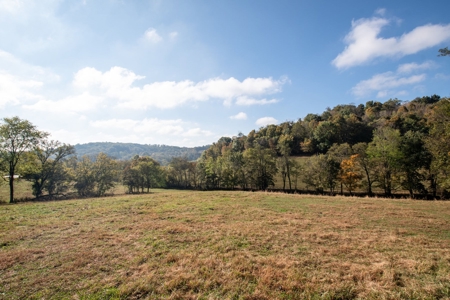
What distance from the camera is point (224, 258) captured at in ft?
27.0

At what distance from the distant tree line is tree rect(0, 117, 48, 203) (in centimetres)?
4818

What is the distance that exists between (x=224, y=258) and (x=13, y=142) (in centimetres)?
4411

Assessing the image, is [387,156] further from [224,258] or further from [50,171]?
[50,171]

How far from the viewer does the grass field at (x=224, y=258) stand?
19.7 ft

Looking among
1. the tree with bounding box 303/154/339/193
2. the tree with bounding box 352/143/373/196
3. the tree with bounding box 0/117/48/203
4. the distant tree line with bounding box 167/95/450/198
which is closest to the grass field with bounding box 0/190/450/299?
the distant tree line with bounding box 167/95/450/198

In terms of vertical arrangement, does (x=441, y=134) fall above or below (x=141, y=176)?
above

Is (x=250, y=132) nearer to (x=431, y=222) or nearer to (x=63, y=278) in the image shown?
(x=431, y=222)

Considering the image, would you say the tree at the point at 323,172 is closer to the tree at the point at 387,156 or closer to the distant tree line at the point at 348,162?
the distant tree line at the point at 348,162

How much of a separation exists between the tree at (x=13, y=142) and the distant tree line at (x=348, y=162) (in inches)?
1897

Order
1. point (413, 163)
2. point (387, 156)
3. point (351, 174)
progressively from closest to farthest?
point (413, 163), point (387, 156), point (351, 174)

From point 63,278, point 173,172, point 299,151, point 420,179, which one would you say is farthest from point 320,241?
point 299,151

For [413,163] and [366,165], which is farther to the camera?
[366,165]

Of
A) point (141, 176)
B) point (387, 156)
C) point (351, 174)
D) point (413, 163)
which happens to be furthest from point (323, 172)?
point (141, 176)

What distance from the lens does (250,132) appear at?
12825 cm
